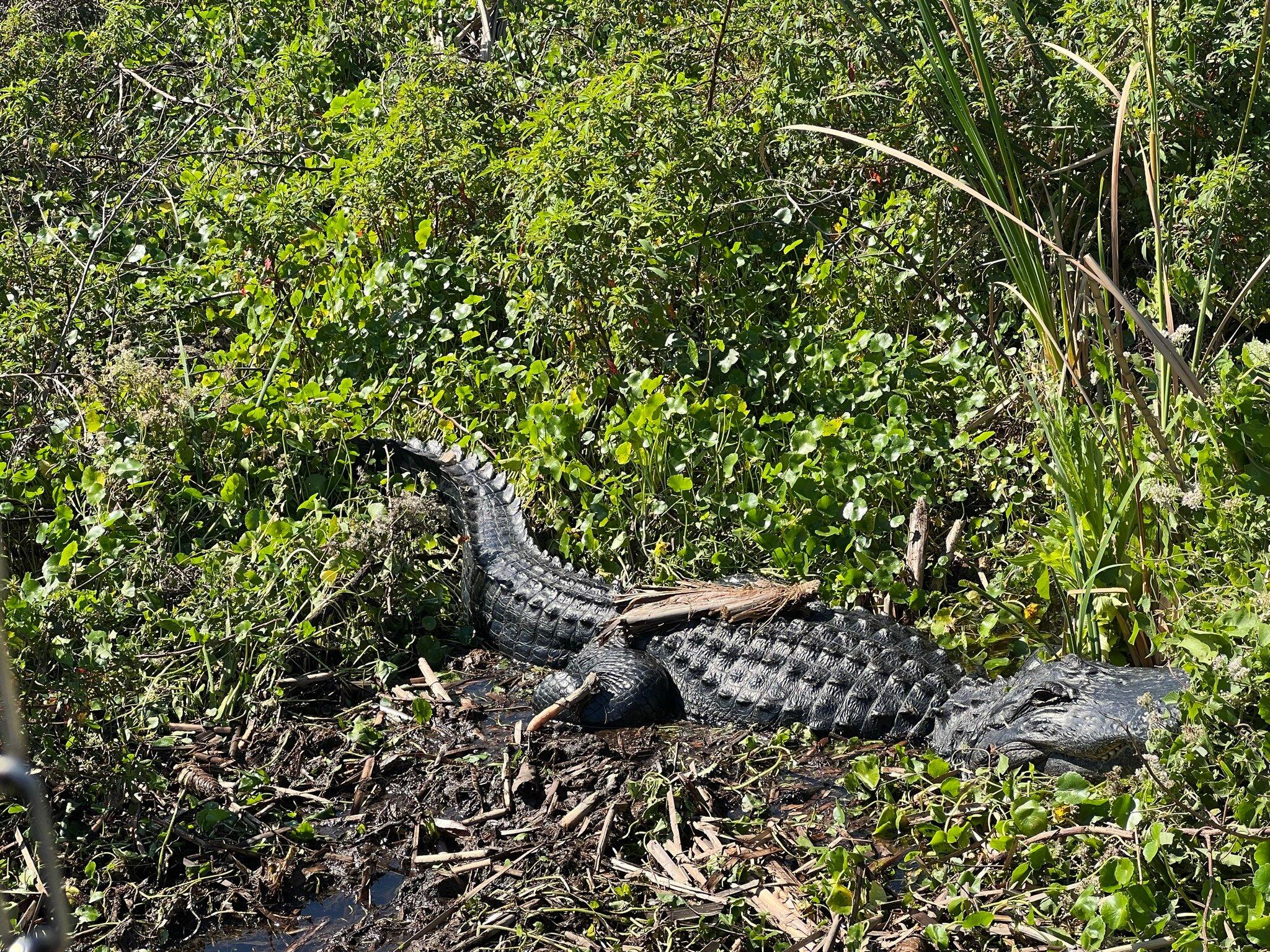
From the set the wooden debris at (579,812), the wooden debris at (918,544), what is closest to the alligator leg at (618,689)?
the wooden debris at (579,812)

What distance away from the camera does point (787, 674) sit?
3.93 m

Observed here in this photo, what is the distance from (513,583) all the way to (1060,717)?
6.55 feet

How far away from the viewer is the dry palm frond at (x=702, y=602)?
4094 mm

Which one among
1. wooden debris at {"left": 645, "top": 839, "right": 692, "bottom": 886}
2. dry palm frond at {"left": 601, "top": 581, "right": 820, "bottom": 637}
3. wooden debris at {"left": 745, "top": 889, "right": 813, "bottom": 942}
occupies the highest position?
dry palm frond at {"left": 601, "top": 581, "right": 820, "bottom": 637}

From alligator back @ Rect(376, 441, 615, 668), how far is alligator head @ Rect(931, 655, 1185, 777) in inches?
51.7

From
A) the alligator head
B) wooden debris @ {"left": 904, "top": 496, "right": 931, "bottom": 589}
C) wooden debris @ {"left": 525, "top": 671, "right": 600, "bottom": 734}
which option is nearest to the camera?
the alligator head

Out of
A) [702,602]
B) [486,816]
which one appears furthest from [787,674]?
[486,816]

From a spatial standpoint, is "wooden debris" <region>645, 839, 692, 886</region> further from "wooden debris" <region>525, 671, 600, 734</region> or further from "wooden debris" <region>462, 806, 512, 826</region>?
"wooden debris" <region>525, 671, 600, 734</region>

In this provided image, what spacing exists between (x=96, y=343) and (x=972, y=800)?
4766 millimetres

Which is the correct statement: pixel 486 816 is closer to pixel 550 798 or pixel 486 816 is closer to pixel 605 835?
pixel 550 798

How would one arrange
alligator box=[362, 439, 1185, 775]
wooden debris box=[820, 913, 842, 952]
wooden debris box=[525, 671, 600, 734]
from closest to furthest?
wooden debris box=[820, 913, 842, 952], alligator box=[362, 439, 1185, 775], wooden debris box=[525, 671, 600, 734]

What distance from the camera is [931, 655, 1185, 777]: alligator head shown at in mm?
3203

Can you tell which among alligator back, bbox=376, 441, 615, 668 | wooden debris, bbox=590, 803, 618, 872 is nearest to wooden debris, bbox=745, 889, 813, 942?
wooden debris, bbox=590, 803, 618, 872

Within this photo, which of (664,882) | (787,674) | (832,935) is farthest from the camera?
(787,674)
